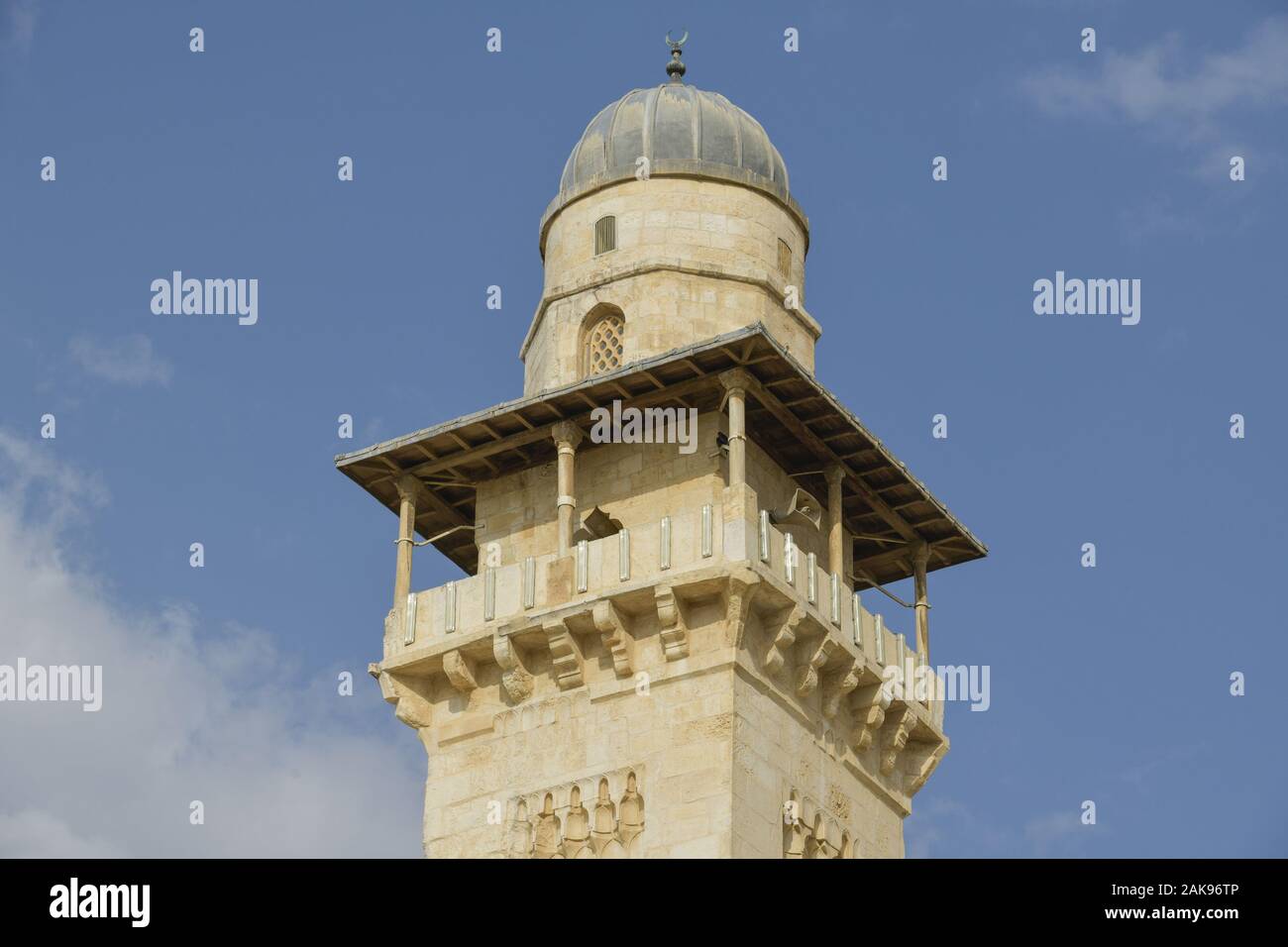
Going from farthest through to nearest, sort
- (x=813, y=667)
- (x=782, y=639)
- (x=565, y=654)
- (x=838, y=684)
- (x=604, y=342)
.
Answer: (x=604, y=342), (x=838, y=684), (x=813, y=667), (x=565, y=654), (x=782, y=639)

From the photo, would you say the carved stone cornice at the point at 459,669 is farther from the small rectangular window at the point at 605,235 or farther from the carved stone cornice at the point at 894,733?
the small rectangular window at the point at 605,235

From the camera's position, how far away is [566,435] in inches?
1774

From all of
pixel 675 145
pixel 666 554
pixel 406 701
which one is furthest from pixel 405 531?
pixel 675 145

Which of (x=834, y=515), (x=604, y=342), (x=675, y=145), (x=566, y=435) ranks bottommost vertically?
(x=834, y=515)

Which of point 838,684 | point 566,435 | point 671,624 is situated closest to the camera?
point 671,624

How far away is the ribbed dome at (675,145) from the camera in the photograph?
48.9 m

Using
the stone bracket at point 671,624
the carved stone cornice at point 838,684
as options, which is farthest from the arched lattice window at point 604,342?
the carved stone cornice at point 838,684

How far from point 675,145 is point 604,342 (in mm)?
4015

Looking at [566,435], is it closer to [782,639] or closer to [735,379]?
[735,379]

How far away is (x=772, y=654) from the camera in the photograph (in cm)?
4278

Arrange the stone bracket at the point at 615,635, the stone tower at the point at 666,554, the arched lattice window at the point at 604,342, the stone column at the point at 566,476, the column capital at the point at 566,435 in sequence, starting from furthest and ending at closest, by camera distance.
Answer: the arched lattice window at the point at 604,342 → the column capital at the point at 566,435 → the stone column at the point at 566,476 → the stone bracket at the point at 615,635 → the stone tower at the point at 666,554

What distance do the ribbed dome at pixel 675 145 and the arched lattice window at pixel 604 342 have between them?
2677 mm

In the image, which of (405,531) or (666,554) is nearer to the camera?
(666,554)
